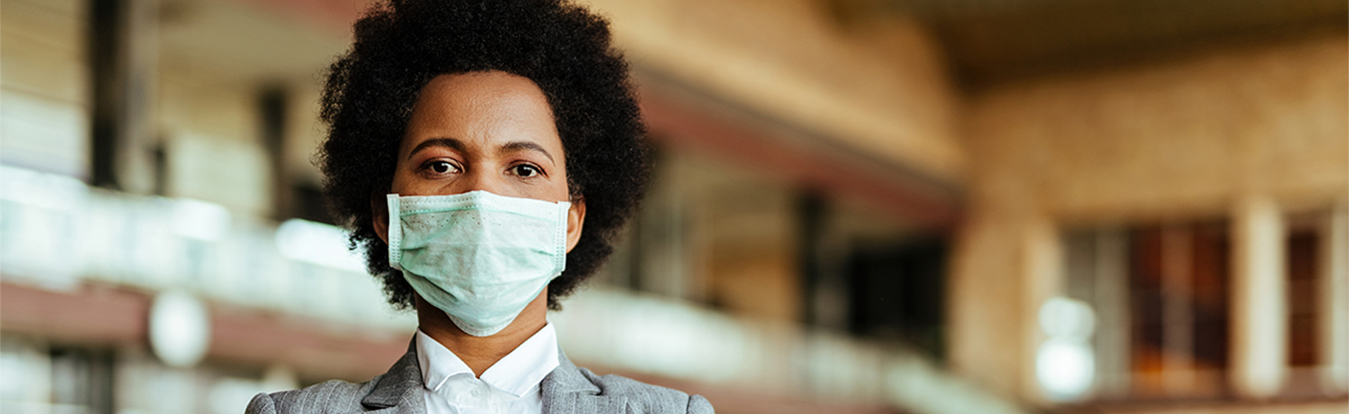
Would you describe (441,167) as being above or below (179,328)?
below

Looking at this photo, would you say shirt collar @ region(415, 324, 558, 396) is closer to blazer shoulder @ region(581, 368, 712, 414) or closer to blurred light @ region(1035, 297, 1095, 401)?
blazer shoulder @ region(581, 368, 712, 414)

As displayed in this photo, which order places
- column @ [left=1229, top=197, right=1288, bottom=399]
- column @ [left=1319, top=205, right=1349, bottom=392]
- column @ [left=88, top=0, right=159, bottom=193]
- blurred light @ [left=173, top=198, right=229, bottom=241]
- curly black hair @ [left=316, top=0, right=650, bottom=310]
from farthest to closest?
1. column @ [left=1229, top=197, right=1288, bottom=399]
2. column @ [left=1319, top=205, right=1349, bottom=392]
3. blurred light @ [left=173, top=198, right=229, bottom=241]
4. column @ [left=88, top=0, right=159, bottom=193]
5. curly black hair @ [left=316, top=0, right=650, bottom=310]

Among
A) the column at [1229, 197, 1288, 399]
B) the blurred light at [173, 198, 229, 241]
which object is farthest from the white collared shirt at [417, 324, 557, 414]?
the column at [1229, 197, 1288, 399]

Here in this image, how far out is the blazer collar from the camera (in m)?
1.89

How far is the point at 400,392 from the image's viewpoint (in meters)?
1.91

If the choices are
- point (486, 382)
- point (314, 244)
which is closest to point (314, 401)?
point (486, 382)

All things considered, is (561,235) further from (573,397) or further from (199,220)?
(199,220)

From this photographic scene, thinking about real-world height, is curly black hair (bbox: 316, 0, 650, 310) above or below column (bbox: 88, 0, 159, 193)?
below

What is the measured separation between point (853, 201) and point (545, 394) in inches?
771

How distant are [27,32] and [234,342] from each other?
5288 millimetres

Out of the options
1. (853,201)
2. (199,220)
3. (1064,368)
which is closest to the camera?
(199,220)

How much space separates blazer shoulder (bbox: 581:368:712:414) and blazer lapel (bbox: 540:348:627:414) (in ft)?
0.04

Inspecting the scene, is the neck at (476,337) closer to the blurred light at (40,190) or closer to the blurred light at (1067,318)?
the blurred light at (40,190)

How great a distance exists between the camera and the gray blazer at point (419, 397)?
185 cm
